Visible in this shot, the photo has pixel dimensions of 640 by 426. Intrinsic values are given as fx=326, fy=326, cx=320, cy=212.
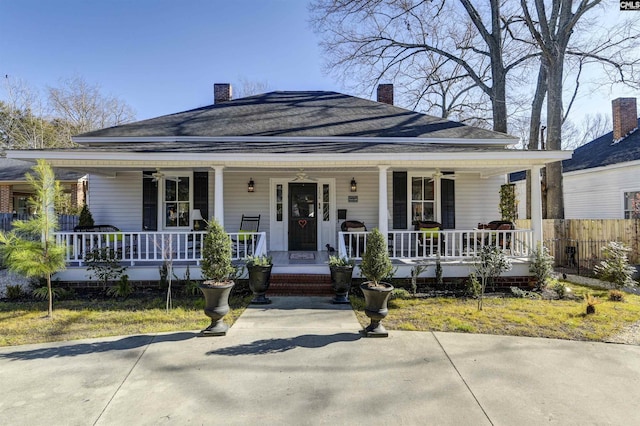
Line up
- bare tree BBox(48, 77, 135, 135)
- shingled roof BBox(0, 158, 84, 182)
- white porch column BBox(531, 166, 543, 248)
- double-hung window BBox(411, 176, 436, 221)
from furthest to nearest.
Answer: bare tree BBox(48, 77, 135, 135) < shingled roof BBox(0, 158, 84, 182) < double-hung window BBox(411, 176, 436, 221) < white porch column BBox(531, 166, 543, 248)

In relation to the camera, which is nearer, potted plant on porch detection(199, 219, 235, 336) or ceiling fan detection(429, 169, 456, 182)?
potted plant on porch detection(199, 219, 235, 336)

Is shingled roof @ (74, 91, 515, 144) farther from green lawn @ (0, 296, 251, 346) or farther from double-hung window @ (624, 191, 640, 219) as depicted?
double-hung window @ (624, 191, 640, 219)

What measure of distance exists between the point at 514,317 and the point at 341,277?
3.00 meters

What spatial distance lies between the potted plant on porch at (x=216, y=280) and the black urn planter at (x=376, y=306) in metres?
2.01

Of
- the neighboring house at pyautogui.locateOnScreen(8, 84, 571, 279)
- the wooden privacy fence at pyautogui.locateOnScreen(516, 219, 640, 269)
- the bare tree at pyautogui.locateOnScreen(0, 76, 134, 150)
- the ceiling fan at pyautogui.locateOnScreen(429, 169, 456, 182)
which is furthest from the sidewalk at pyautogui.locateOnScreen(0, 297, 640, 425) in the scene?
the bare tree at pyautogui.locateOnScreen(0, 76, 134, 150)

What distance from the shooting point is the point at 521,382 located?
3432 millimetres

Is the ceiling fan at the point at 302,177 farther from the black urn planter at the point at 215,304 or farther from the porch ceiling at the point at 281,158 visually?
the black urn planter at the point at 215,304

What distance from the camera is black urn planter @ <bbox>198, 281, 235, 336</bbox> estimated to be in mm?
4633

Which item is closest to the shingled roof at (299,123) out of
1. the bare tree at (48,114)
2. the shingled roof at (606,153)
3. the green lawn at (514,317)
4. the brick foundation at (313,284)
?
the brick foundation at (313,284)

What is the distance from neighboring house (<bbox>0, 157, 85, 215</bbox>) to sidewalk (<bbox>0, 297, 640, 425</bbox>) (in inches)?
692

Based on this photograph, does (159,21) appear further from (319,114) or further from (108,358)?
(108,358)

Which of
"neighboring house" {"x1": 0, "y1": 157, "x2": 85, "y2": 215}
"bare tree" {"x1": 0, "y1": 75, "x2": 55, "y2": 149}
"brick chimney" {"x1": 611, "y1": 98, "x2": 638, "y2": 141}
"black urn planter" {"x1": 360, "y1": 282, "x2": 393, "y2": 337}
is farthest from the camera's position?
"bare tree" {"x1": 0, "y1": 75, "x2": 55, "y2": 149}

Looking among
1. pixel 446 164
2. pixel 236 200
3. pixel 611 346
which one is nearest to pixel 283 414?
pixel 611 346

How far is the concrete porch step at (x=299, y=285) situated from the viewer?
23.0 ft
